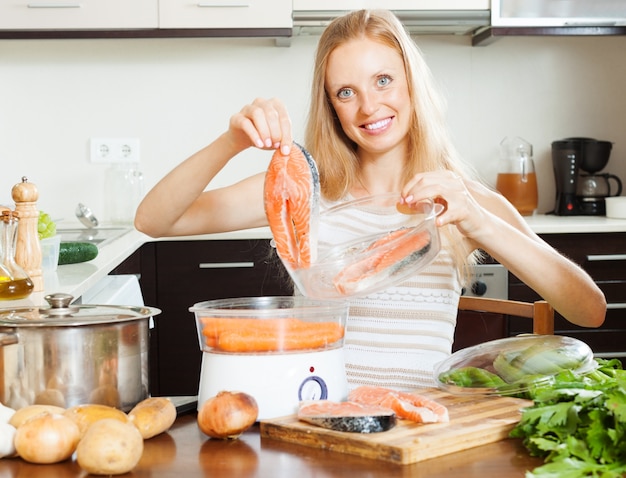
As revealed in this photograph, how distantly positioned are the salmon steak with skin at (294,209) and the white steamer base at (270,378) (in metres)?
0.16

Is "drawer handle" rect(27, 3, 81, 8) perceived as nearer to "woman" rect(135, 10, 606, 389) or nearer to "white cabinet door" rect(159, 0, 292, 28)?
"white cabinet door" rect(159, 0, 292, 28)

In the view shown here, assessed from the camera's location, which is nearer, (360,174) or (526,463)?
(526,463)

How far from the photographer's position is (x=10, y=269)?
168 cm

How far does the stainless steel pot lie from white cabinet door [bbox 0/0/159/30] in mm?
2483

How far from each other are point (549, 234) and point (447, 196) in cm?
205

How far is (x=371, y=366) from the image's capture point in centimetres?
173

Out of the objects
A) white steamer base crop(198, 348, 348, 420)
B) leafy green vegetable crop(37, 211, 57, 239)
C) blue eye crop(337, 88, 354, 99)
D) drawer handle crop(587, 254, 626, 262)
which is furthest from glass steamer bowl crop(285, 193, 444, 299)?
drawer handle crop(587, 254, 626, 262)

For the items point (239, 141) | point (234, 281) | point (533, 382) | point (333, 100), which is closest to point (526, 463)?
point (533, 382)

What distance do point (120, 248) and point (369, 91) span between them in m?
1.25

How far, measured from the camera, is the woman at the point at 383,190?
162cm

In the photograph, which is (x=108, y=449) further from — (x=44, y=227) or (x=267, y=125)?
(x=44, y=227)

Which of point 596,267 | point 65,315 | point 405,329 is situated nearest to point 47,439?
point 65,315

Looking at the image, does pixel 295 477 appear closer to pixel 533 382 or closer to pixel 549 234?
pixel 533 382

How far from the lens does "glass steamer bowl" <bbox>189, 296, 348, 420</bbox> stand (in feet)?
3.50
